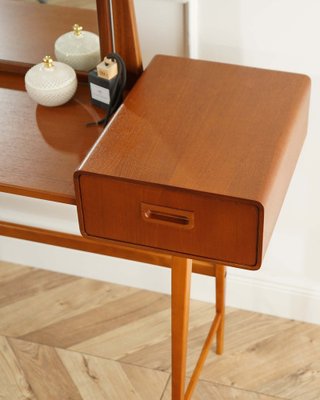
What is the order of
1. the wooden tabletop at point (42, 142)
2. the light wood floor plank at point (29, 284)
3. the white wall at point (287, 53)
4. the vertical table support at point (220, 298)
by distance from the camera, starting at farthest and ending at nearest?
1. the light wood floor plank at point (29, 284)
2. the vertical table support at point (220, 298)
3. the white wall at point (287, 53)
4. the wooden tabletop at point (42, 142)

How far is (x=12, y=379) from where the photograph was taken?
7.62ft

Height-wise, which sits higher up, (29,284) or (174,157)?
(174,157)

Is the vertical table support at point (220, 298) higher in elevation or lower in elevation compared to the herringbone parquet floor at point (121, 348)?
higher

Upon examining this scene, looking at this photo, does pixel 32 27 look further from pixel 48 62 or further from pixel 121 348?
pixel 121 348

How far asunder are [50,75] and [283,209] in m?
0.82

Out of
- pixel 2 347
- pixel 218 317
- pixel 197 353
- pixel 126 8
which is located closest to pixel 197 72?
pixel 126 8

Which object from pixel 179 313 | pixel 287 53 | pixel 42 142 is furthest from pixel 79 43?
pixel 179 313

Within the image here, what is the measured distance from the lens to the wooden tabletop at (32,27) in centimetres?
189

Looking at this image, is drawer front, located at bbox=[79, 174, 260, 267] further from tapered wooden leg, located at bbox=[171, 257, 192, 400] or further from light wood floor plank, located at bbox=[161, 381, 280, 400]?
light wood floor plank, located at bbox=[161, 381, 280, 400]

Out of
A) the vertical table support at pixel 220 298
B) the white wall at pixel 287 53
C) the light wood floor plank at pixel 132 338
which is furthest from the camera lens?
the light wood floor plank at pixel 132 338

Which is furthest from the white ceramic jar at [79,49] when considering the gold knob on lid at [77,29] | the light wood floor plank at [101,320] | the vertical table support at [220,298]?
the light wood floor plank at [101,320]

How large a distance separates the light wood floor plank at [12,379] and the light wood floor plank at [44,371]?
13mm

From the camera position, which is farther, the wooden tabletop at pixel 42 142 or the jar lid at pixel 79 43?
the jar lid at pixel 79 43

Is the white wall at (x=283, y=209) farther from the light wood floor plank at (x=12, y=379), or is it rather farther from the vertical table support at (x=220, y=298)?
the light wood floor plank at (x=12, y=379)
